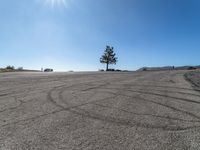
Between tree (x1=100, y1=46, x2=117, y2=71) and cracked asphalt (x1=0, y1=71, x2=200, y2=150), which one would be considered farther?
tree (x1=100, y1=46, x2=117, y2=71)

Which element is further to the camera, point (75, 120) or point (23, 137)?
point (75, 120)

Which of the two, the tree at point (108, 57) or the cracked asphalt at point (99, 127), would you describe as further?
the tree at point (108, 57)

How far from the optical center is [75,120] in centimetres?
477

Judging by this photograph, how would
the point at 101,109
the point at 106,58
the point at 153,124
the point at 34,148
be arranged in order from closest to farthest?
the point at 34,148
the point at 153,124
the point at 101,109
the point at 106,58

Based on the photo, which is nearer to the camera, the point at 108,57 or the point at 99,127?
the point at 99,127

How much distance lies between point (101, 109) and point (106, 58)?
235 ft

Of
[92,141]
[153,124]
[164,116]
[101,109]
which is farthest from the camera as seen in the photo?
[101,109]

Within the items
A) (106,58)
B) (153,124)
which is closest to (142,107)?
(153,124)

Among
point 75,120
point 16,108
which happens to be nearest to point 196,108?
point 75,120

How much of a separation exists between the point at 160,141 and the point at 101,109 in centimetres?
265

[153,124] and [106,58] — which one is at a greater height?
[106,58]

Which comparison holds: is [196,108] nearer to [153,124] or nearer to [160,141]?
[153,124]

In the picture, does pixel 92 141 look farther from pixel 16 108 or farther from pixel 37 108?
pixel 16 108

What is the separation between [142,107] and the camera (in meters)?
6.29
